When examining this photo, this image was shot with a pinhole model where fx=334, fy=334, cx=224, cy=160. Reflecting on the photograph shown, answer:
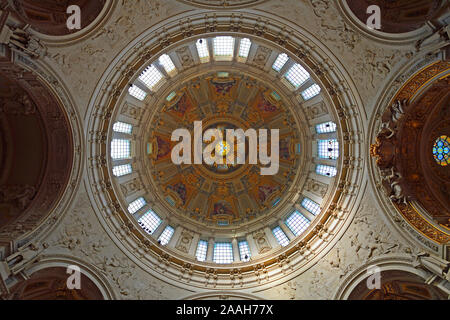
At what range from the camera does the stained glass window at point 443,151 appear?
66.0ft

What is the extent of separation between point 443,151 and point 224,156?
19015 mm

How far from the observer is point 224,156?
33.8m

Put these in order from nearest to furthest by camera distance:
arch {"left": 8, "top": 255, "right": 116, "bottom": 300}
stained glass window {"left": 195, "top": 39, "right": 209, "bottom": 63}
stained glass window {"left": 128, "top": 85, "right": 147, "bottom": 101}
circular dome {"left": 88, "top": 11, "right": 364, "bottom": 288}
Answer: arch {"left": 8, "top": 255, "right": 116, "bottom": 300}
circular dome {"left": 88, "top": 11, "right": 364, "bottom": 288}
stained glass window {"left": 195, "top": 39, "right": 209, "bottom": 63}
stained glass window {"left": 128, "top": 85, "right": 147, "bottom": 101}

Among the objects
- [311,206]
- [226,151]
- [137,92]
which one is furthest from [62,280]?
[226,151]

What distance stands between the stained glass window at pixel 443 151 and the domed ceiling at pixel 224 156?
35.0ft

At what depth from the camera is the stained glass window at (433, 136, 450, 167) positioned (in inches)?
792

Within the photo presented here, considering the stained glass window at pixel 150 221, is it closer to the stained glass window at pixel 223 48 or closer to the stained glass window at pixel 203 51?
the stained glass window at pixel 203 51

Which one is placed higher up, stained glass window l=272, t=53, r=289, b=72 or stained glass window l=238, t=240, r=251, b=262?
stained glass window l=272, t=53, r=289, b=72

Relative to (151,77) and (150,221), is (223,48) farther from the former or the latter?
(150,221)

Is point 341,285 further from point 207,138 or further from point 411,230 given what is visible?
point 207,138

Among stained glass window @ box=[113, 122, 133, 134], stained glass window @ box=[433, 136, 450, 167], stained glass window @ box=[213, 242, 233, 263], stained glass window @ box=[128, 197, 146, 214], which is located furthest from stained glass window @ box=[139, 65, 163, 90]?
stained glass window @ box=[433, 136, 450, 167]

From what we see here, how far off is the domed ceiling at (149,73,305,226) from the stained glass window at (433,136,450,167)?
35.0 ft

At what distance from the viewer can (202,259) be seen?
26781 millimetres

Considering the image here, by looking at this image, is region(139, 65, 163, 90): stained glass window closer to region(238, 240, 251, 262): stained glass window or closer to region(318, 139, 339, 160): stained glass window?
region(318, 139, 339, 160): stained glass window
